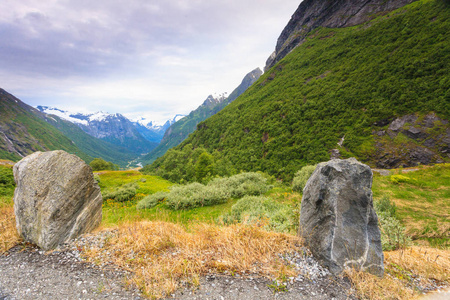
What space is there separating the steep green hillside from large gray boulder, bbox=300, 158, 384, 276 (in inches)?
1811

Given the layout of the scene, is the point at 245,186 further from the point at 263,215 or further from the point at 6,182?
the point at 6,182

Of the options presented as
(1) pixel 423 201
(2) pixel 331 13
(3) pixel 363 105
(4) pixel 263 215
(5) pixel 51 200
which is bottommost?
(1) pixel 423 201

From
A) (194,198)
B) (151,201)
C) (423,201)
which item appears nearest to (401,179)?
(423,201)

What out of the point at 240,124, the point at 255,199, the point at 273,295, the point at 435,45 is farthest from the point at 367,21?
the point at 273,295

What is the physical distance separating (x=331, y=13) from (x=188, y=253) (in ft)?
557

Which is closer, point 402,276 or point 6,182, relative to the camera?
point 402,276

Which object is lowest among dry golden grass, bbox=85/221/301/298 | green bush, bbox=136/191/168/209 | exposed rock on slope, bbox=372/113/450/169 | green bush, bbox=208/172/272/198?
exposed rock on slope, bbox=372/113/450/169

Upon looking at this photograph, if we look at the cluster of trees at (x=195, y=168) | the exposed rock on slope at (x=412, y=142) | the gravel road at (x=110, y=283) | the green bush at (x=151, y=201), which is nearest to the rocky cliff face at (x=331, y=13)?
the exposed rock on slope at (x=412, y=142)

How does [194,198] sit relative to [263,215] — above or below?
below

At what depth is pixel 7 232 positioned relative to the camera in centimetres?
573

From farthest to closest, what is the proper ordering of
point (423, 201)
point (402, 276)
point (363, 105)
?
point (363, 105) < point (423, 201) < point (402, 276)

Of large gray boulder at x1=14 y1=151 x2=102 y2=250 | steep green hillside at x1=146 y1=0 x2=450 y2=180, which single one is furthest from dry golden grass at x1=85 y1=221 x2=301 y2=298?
steep green hillside at x1=146 y1=0 x2=450 y2=180

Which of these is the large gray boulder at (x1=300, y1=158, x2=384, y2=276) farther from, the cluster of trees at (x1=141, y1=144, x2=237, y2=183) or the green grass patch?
the cluster of trees at (x1=141, y1=144, x2=237, y2=183)

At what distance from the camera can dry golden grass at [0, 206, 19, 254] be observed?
5.36 metres
